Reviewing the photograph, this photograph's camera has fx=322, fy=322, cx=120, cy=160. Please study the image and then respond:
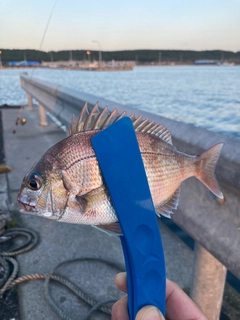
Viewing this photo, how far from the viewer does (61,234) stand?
3.95 meters

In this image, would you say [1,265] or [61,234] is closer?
[1,265]

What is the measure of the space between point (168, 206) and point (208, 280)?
1.28 meters

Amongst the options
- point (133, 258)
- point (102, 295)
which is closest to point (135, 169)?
point (133, 258)

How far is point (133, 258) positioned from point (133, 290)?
151 mm

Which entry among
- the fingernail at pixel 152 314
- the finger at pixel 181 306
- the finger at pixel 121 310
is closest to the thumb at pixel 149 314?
the fingernail at pixel 152 314

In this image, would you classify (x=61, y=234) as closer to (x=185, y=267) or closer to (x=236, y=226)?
(x=185, y=267)

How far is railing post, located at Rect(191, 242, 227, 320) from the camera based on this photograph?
7.31ft

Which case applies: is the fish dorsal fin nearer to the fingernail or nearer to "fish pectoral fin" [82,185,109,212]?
"fish pectoral fin" [82,185,109,212]

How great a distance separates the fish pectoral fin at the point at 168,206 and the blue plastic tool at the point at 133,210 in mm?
89

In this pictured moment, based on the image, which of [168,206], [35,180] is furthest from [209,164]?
[35,180]

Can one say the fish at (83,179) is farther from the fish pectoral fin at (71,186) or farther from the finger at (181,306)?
the finger at (181,306)

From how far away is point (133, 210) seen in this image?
1.08m

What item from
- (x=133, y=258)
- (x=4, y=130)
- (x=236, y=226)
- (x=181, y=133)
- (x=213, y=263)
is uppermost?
(x=181, y=133)

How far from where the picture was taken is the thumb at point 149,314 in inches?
45.9
